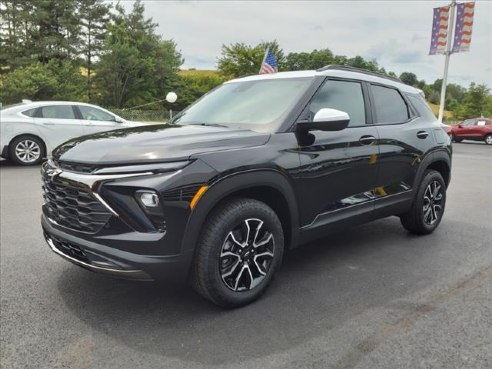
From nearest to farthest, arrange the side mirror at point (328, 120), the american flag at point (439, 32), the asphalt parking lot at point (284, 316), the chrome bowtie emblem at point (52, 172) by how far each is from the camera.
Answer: the asphalt parking lot at point (284, 316)
the chrome bowtie emblem at point (52, 172)
the side mirror at point (328, 120)
the american flag at point (439, 32)

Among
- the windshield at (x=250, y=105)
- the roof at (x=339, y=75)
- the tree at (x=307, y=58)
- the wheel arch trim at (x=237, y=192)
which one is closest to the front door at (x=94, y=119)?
the windshield at (x=250, y=105)

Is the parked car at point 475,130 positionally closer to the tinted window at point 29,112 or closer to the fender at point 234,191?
the tinted window at point 29,112

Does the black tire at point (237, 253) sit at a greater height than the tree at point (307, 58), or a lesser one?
lesser

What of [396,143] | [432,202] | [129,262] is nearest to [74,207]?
[129,262]

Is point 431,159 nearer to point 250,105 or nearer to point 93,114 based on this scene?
point 250,105

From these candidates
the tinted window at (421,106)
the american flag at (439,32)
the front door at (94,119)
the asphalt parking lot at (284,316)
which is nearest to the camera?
the asphalt parking lot at (284,316)

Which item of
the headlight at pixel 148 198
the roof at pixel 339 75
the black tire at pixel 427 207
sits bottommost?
the black tire at pixel 427 207

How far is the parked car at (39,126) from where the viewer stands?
10.1 metres

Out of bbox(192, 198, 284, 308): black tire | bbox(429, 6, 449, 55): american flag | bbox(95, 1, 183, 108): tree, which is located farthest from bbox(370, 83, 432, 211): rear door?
bbox(95, 1, 183, 108): tree

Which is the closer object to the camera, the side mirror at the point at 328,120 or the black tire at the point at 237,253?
the black tire at the point at 237,253

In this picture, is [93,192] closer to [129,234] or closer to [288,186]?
[129,234]

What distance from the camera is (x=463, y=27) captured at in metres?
26.2

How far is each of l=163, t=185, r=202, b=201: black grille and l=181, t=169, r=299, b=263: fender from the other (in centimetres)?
8

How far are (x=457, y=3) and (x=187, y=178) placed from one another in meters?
30.1
